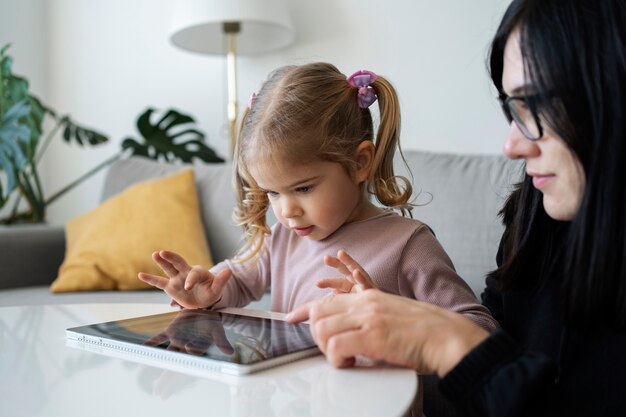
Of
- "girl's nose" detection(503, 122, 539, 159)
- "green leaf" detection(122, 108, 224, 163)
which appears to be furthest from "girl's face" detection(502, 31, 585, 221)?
"green leaf" detection(122, 108, 224, 163)

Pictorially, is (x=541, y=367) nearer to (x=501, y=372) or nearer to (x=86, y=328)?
(x=501, y=372)

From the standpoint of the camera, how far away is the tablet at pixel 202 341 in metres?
0.71

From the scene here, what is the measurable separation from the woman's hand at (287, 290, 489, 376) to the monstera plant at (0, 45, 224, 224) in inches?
81.4

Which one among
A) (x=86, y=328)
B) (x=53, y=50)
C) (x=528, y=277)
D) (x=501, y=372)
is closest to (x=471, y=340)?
(x=501, y=372)

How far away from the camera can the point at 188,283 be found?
104cm

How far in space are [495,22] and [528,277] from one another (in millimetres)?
1549

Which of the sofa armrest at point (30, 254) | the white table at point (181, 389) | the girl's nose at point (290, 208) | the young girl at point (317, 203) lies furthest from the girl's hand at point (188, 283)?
the sofa armrest at point (30, 254)

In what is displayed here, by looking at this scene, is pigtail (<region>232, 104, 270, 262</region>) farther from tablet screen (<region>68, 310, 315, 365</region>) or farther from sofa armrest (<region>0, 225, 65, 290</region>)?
sofa armrest (<region>0, 225, 65, 290</region>)

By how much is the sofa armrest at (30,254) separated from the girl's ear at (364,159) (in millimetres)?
1575

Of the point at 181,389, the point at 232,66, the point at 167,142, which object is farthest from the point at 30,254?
the point at 181,389

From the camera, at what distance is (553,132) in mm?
728

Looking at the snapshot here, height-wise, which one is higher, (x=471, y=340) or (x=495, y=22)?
(x=495, y=22)

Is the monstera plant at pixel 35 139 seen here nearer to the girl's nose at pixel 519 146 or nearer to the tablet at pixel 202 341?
the tablet at pixel 202 341

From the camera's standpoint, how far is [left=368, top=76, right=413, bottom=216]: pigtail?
1.20m
